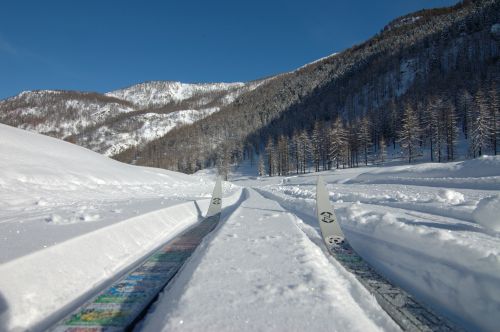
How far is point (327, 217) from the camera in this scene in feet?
26.1

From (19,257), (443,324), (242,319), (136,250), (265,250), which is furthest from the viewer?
(136,250)

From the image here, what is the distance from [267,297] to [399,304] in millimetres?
1916

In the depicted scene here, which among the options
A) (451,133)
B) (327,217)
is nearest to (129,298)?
(327,217)

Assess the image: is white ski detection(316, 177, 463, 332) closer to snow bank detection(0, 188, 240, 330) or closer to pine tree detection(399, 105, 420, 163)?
snow bank detection(0, 188, 240, 330)

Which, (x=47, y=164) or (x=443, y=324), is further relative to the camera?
(x=47, y=164)

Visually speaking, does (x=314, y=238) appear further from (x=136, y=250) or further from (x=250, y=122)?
(x=250, y=122)

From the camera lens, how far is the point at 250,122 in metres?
153

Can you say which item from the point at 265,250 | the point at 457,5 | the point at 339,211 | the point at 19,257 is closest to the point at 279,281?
the point at 265,250

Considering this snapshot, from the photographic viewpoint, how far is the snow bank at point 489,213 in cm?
573

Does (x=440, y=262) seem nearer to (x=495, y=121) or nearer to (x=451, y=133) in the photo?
(x=495, y=121)

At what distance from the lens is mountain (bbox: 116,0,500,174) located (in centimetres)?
5447

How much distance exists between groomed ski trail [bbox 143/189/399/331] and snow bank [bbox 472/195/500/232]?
10.8 ft

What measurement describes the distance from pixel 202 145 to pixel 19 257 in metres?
145

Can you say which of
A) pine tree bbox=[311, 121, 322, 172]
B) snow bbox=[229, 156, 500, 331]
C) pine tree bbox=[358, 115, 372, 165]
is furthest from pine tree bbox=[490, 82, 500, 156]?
snow bbox=[229, 156, 500, 331]
